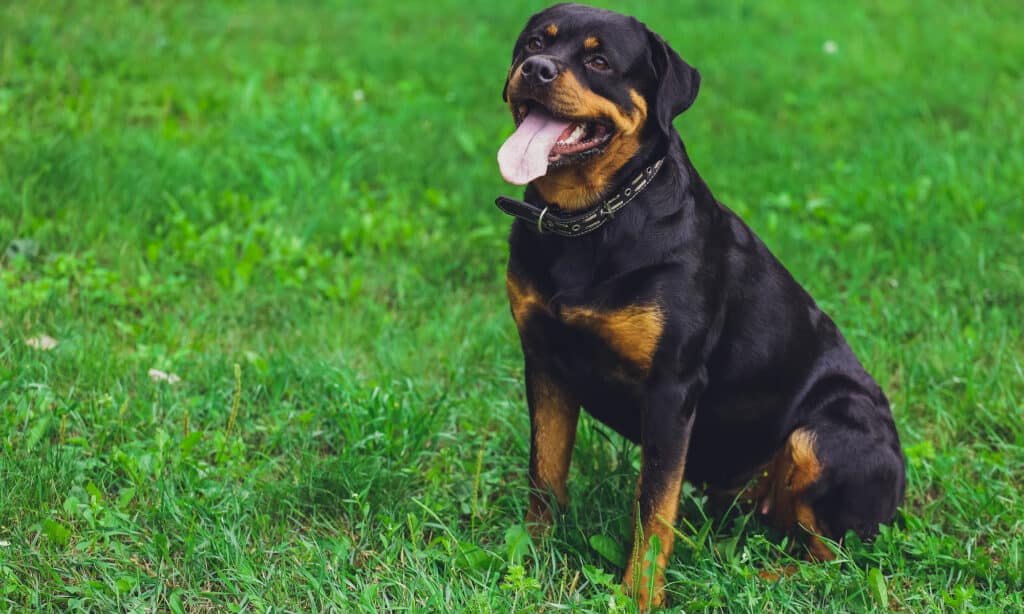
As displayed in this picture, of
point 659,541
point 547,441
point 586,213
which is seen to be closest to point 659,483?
point 659,541

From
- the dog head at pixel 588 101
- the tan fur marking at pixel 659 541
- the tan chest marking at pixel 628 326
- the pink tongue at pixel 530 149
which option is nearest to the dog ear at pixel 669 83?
the dog head at pixel 588 101

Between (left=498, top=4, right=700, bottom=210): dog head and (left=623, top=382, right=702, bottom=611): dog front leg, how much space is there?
0.61 m

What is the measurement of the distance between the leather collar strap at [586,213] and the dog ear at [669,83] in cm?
13

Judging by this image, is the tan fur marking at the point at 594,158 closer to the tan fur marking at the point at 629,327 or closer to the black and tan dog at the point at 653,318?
the black and tan dog at the point at 653,318

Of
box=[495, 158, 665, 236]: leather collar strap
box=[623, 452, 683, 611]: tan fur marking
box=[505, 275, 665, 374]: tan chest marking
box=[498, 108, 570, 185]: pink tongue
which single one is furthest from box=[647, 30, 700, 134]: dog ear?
box=[623, 452, 683, 611]: tan fur marking

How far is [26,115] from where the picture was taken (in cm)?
545

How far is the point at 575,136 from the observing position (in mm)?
2922

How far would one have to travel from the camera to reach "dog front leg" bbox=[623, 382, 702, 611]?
114 inches

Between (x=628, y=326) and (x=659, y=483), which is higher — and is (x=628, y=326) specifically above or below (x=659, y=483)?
above

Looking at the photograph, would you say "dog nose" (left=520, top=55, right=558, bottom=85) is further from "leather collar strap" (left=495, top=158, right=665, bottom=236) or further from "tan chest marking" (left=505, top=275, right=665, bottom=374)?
"tan chest marking" (left=505, top=275, right=665, bottom=374)

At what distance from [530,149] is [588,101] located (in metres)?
0.20

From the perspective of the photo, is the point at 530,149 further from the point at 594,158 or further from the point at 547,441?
the point at 547,441

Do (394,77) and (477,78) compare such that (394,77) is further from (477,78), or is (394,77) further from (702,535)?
(702,535)

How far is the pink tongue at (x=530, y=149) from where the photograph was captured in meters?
2.85
